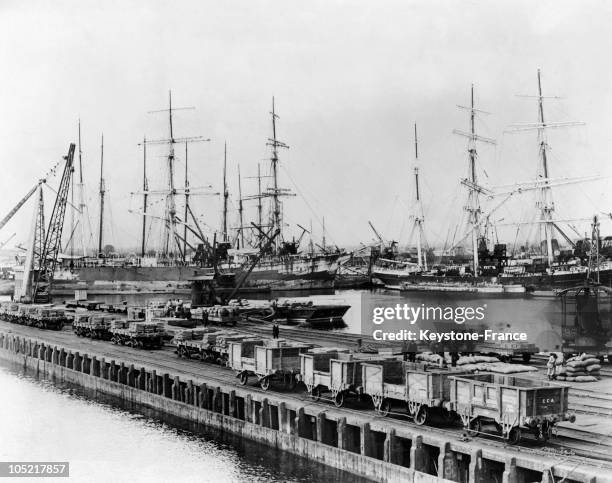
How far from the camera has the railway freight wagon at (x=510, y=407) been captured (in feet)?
72.0

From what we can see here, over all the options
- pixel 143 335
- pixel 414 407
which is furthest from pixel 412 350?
pixel 143 335

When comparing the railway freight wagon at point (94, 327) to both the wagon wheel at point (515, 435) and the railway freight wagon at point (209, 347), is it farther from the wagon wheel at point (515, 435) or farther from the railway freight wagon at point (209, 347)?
the wagon wheel at point (515, 435)

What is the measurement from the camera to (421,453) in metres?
23.4

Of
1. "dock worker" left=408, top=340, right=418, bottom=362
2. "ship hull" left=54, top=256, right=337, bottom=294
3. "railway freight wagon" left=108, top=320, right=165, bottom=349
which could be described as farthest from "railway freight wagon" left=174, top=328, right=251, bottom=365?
"ship hull" left=54, top=256, right=337, bottom=294

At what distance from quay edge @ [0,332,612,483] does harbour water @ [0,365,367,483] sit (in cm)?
62

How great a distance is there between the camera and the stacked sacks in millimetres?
33000

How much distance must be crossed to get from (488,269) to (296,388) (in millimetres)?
102929

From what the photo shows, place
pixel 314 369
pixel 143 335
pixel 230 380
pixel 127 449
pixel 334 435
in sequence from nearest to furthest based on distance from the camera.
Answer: pixel 334 435
pixel 314 369
pixel 127 449
pixel 230 380
pixel 143 335

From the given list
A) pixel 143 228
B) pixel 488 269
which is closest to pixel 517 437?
pixel 488 269

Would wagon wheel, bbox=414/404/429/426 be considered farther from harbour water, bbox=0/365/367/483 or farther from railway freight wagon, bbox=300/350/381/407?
railway freight wagon, bbox=300/350/381/407

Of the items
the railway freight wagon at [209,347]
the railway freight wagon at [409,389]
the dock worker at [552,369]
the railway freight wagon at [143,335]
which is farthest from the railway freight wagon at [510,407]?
the railway freight wagon at [143,335]

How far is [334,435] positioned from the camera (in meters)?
28.2

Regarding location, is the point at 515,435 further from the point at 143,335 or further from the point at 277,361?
the point at 143,335

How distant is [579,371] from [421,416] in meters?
11.7
